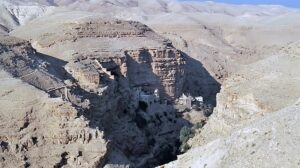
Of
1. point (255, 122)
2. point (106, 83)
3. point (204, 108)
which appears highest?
point (255, 122)

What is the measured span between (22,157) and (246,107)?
10.1 meters

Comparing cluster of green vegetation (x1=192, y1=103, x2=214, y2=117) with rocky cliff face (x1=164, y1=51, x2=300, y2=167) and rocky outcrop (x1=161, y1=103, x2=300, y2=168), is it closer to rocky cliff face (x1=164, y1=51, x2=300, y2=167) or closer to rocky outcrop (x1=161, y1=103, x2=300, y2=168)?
rocky cliff face (x1=164, y1=51, x2=300, y2=167)

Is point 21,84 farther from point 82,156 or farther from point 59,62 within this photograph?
point 59,62

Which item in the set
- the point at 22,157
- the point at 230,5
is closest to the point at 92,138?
the point at 22,157

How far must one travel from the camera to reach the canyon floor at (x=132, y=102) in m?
17.3

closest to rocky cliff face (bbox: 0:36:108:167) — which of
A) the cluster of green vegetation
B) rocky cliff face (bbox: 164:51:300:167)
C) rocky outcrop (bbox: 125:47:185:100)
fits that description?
rocky cliff face (bbox: 164:51:300:167)

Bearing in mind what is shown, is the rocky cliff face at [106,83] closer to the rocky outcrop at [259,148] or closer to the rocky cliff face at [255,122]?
the rocky cliff face at [255,122]

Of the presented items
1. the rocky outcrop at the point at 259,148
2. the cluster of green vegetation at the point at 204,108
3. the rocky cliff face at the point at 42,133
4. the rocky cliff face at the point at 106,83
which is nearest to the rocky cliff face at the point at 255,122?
the rocky outcrop at the point at 259,148

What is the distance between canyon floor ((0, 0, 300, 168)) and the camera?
56.7 feet

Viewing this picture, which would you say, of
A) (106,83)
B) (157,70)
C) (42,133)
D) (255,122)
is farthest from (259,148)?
(157,70)

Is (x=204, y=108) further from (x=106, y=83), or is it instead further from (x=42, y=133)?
(x=42, y=133)

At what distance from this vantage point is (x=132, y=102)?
4084 cm

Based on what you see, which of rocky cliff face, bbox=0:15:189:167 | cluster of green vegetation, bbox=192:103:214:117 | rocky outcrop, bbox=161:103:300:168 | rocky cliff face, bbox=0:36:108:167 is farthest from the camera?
cluster of green vegetation, bbox=192:103:214:117

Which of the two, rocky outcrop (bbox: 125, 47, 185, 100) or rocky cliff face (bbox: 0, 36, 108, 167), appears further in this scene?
rocky outcrop (bbox: 125, 47, 185, 100)
